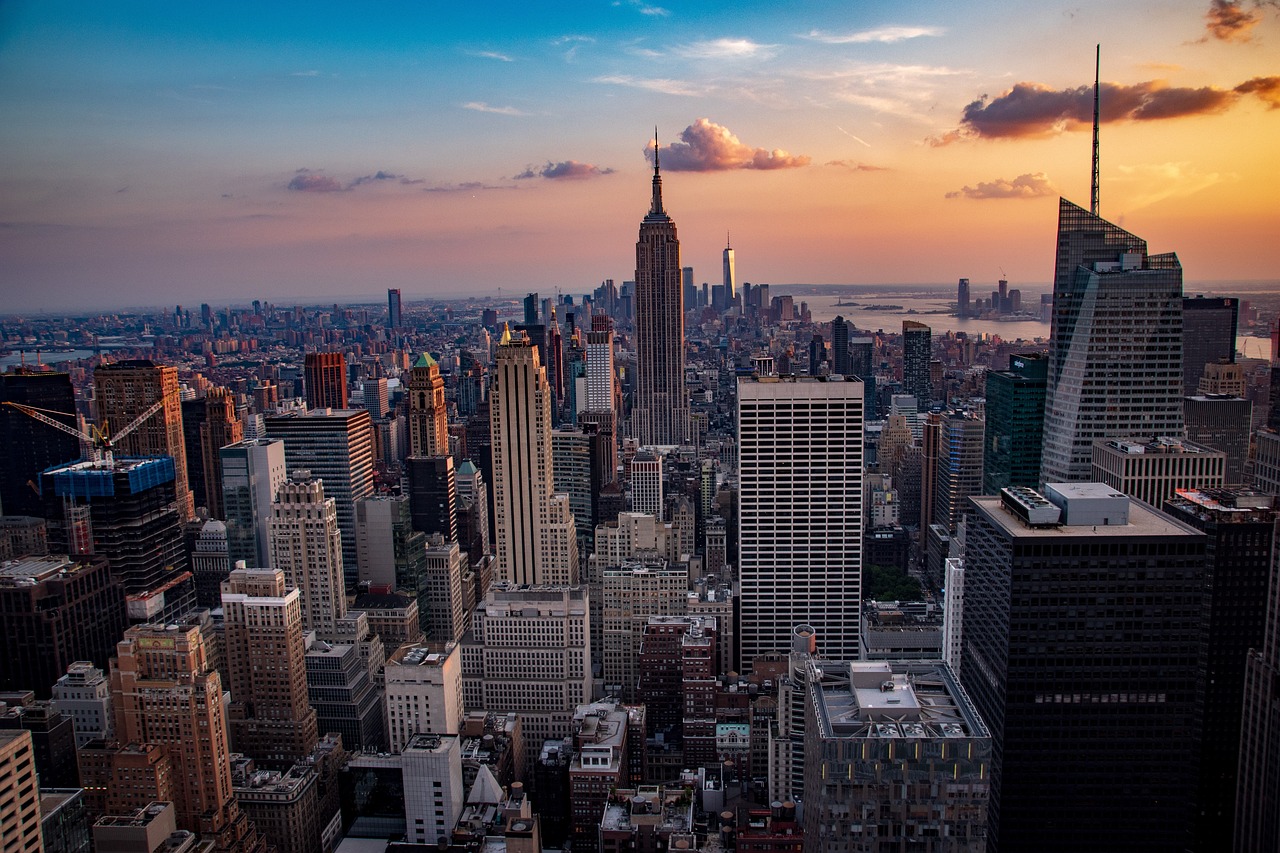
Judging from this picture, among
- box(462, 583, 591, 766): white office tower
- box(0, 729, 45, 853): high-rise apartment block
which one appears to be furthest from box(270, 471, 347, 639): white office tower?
box(0, 729, 45, 853): high-rise apartment block

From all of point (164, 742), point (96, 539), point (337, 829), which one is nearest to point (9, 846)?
point (164, 742)

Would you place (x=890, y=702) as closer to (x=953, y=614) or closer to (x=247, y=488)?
(x=953, y=614)

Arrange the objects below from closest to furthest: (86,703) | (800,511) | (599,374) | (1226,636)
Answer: (1226,636) → (86,703) → (800,511) → (599,374)

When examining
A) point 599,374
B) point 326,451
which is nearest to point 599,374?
point 599,374

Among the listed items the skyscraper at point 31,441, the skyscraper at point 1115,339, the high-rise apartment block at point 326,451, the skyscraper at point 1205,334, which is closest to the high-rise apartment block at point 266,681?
the skyscraper at point 31,441

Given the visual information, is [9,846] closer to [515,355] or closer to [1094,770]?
[1094,770]

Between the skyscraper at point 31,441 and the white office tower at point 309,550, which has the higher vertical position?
the skyscraper at point 31,441

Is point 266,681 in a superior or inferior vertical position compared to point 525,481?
inferior

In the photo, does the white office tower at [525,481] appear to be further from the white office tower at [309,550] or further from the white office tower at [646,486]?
the white office tower at [646,486]
